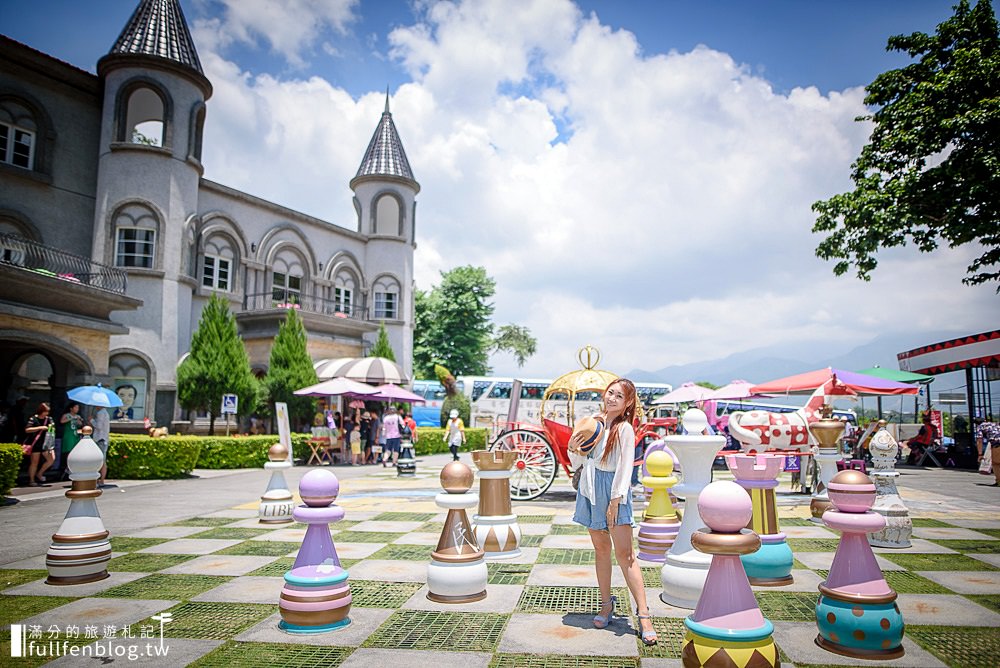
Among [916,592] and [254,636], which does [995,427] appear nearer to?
[916,592]

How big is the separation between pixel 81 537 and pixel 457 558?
3.27 metres

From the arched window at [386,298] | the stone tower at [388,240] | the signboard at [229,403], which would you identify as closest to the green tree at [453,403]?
the stone tower at [388,240]

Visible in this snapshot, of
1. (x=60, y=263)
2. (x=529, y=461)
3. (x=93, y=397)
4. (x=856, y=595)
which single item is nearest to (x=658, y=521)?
(x=856, y=595)

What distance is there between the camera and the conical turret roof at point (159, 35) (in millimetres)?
22359

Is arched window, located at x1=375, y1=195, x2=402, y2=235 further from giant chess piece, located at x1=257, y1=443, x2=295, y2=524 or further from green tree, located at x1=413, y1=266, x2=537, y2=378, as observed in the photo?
giant chess piece, located at x1=257, y1=443, x2=295, y2=524

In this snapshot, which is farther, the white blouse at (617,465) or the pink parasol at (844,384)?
the pink parasol at (844,384)

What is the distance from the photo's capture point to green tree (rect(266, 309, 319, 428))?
21.1 metres

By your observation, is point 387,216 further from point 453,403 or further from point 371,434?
point 371,434

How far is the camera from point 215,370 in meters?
19.9

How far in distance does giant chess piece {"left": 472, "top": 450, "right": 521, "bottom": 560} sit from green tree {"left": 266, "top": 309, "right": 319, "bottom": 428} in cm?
1595

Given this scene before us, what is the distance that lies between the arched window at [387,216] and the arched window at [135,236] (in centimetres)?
1190

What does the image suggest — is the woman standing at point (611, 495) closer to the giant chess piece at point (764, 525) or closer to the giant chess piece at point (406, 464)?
the giant chess piece at point (764, 525)

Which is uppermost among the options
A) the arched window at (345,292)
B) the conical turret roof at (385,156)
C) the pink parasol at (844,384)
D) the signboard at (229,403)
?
the conical turret roof at (385,156)

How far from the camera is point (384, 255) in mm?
32031
